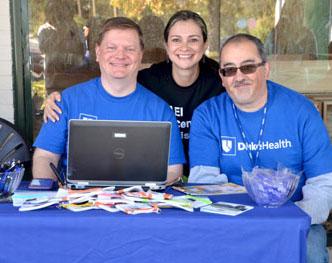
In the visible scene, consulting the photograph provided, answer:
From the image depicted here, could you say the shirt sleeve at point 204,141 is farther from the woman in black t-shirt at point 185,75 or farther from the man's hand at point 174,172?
the woman in black t-shirt at point 185,75

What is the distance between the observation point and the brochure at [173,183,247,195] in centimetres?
250

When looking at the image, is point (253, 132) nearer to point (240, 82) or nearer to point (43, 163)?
point (240, 82)

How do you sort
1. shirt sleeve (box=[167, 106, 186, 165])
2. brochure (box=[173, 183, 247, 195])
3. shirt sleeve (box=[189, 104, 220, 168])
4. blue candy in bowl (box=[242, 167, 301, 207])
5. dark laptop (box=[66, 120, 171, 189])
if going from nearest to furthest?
blue candy in bowl (box=[242, 167, 301, 207]) < dark laptop (box=[66, 120, 171, 189]) < brochure (box=[173, 183, 247, 195]) < shirt sleeve (box=[189, 104, 220, 168]) < shirt sleeve (box=[167, 106, 186, 165])

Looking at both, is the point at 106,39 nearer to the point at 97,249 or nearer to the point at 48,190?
the point at 48,190

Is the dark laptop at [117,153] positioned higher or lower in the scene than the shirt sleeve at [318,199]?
higher

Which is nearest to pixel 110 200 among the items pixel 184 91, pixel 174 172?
pixel 174 172

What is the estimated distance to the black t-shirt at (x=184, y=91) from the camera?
350cm

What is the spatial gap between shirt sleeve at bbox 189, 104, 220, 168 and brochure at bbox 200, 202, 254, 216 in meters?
0.67

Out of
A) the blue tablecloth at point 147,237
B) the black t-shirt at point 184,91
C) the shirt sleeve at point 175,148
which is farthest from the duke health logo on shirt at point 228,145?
the blue tablecloth at point 147,237

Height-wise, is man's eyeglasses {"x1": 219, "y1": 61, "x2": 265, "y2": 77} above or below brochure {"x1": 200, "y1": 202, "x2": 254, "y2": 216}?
above

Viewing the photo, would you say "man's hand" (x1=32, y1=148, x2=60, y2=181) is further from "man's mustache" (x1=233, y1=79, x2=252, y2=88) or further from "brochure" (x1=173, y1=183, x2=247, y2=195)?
"man's mustache" (x1=233, y1=79, x2=252, y2=88)

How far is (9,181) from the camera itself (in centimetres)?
240

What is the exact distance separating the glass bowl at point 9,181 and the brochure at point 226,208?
0.77m

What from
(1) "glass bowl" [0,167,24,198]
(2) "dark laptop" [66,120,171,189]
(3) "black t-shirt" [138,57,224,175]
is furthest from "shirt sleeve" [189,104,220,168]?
(1) "glass bowl" [0,167,24,198]
